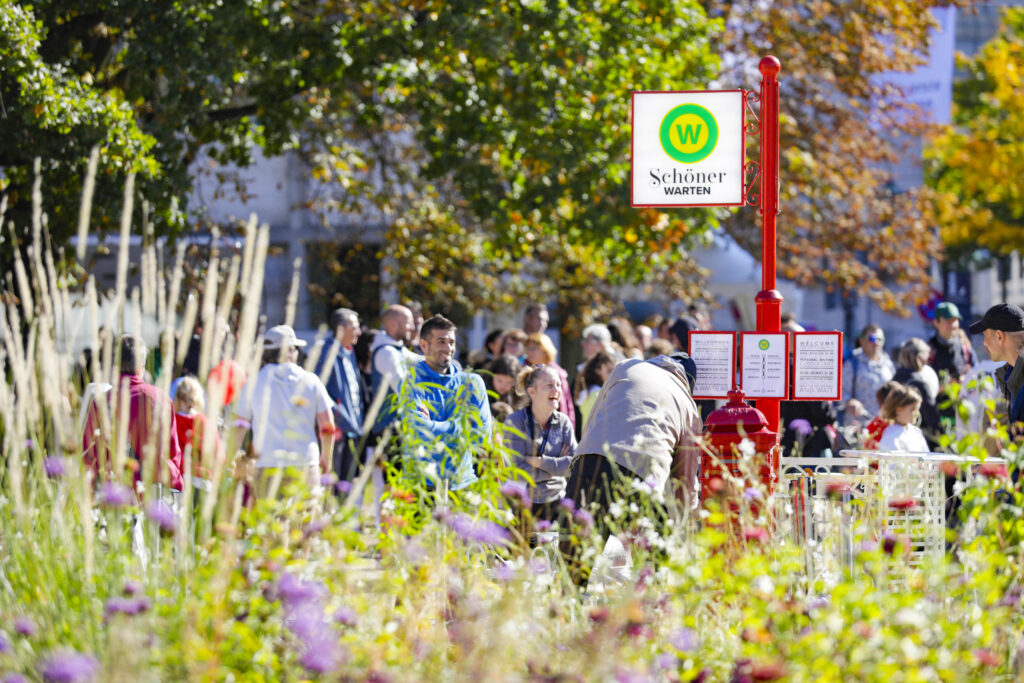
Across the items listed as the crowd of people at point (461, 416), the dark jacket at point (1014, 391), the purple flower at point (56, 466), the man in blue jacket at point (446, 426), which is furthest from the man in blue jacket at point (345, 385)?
the purple flower at point (56, 466)

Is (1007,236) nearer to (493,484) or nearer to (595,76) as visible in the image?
(595,76)

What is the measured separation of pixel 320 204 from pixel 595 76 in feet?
22.7

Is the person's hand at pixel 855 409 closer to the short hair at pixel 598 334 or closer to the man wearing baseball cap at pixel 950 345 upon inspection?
the man wearing baseball cap at pixel 950 345

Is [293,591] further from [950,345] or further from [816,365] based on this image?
[950,345]

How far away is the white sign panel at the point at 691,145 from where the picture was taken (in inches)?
257

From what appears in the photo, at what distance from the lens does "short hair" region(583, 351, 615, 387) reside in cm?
907

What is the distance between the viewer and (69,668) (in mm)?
2639

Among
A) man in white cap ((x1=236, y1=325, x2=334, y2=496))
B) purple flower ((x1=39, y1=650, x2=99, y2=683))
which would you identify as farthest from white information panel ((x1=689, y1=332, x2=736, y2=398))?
purple flower ((x1=39, y1=650, x2=99, y2=683))

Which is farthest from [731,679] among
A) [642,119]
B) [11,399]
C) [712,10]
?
[712,10]

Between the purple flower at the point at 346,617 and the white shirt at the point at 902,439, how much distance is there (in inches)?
189

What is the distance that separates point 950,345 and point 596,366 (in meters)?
4.02

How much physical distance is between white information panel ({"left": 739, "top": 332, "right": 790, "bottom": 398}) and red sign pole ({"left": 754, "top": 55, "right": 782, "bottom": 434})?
14cm

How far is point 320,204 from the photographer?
58.7 ft

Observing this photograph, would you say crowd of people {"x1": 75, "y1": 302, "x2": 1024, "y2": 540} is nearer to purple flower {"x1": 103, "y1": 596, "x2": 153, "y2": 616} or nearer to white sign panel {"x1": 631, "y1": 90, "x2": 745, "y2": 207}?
purple flower {"x1": 103, "y1": 596, "x2": 153, "y2": 616}
